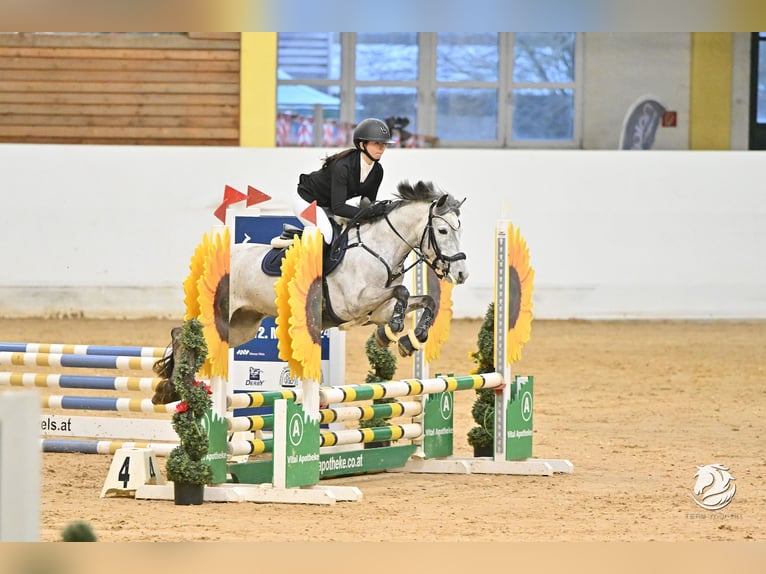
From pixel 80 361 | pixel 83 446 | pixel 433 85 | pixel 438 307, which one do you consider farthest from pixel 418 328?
pixel 433 85

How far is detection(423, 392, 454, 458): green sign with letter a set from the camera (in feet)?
18.7

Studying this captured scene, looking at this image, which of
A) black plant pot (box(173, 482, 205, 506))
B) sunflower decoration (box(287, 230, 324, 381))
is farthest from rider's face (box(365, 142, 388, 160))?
black plant pot (box(173, 482, 205, 506))

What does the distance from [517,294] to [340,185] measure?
3.56ft

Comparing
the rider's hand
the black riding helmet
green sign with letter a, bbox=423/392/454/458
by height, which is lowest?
green sign with letter a, bbox=423/392/454/458

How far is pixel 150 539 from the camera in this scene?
12.3 ft

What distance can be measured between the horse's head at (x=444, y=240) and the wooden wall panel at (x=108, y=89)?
27.5 ft

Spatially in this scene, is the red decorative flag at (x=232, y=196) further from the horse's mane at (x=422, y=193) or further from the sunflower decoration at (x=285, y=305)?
the horse's mane at (x=422, y=193)

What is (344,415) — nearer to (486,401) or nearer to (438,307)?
(438,307)

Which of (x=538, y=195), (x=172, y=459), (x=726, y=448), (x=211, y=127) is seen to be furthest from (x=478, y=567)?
(x=211, y=127)

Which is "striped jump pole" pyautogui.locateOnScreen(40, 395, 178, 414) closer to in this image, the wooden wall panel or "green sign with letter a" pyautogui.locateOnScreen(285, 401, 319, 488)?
"green sign with letter a" pyautogui.locateOnScreen(285, 401, 319, 488)

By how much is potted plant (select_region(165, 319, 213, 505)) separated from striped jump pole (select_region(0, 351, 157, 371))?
82 cm
